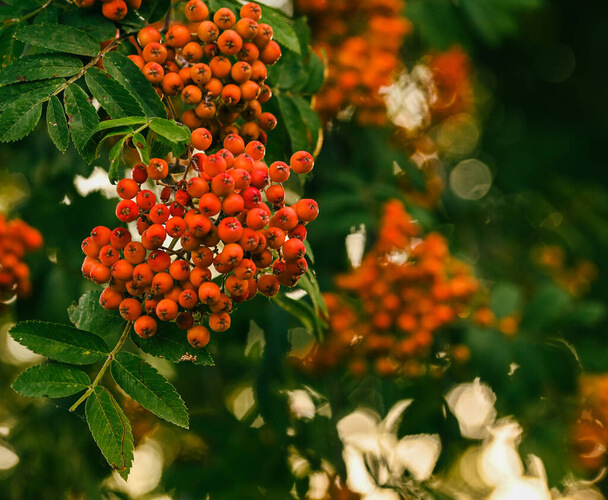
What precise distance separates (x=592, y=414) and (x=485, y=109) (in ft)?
10.8

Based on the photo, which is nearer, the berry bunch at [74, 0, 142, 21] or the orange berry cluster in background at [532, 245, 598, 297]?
the berry bunch at [74, 0, 142, 21]

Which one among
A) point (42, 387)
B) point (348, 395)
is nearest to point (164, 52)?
point (42, 387)

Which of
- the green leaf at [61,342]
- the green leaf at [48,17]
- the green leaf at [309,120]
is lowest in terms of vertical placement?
the green leaf at [61,342]

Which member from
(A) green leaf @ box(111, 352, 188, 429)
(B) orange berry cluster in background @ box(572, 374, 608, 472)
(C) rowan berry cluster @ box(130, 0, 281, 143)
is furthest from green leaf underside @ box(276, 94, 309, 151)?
A: (B) orange berry cluster in background @ box(572, 374, 608, 472)

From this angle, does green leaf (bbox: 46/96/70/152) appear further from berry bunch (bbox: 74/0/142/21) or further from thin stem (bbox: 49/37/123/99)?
berry bunch (bbox: 74/0/142/21)

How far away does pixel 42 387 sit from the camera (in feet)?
4.12

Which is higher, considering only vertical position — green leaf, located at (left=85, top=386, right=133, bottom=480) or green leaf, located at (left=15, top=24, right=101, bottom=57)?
green leaf, located at (left=15, top=24, right=101, bottom=57)

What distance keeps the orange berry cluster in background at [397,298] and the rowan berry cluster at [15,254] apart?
1.38m

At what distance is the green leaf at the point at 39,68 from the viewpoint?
130 centimetres

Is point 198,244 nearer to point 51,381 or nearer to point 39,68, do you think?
point 51,381

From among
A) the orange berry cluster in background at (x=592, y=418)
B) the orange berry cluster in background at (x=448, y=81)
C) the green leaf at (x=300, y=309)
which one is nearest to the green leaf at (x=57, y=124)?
the green leaf at (x=300, y=309)

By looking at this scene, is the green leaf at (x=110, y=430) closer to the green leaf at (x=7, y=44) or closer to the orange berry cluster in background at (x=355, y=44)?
the green leaf at (x=7, y=44)

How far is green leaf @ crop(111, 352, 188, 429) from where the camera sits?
1216 millimetres

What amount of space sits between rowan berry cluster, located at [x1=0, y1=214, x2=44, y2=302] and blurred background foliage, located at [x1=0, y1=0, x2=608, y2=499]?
41 mm
